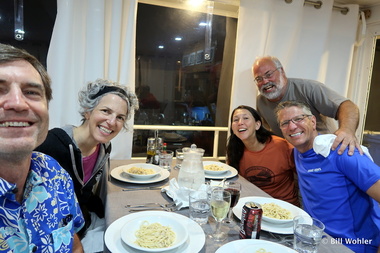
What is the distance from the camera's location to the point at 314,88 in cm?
222

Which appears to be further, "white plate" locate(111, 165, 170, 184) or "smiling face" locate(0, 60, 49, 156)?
"white plate" locate(111, 165, 170, 184)

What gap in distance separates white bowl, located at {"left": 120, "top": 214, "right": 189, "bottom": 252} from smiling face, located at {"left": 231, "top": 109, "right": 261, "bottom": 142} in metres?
1.08

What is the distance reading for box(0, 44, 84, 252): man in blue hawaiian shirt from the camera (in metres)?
0.77

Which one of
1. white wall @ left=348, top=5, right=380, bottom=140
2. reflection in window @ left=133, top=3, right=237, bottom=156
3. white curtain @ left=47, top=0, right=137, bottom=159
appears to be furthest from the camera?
white wall @ left=348, top=5, right=380, bottom=140

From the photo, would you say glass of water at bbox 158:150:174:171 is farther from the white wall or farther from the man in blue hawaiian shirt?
the white wall

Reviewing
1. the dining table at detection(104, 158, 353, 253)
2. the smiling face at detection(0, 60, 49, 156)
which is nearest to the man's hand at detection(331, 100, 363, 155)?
the dining table at detection(104, 158, 353, 253)

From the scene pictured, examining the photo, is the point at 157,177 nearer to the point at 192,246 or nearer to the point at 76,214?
the point at 76,214

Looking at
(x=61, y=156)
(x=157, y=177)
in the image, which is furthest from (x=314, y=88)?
(x=61, y=156)

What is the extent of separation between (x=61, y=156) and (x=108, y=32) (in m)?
1.25

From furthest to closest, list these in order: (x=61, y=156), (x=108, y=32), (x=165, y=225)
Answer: (x=108, y=32)
(x=61, y=156)
(x=165, y=225)

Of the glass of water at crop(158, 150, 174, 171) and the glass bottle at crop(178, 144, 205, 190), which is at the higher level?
the glass bottle at crop(178, 144, 205, 190)

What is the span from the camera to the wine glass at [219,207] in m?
1.01

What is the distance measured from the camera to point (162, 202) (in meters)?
1.30

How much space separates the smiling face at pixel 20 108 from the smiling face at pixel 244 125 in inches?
56.7
